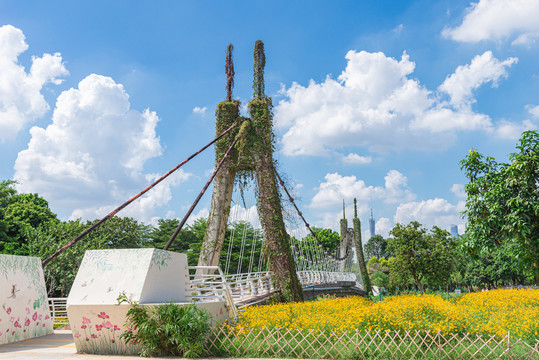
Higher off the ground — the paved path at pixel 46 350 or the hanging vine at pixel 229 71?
the hanging vine at pixel 229 71

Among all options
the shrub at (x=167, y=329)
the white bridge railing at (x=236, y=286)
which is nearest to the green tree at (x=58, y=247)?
the white bridge railing at (x=236, y=286)

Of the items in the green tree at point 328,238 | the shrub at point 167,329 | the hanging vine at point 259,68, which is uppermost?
the hanging vine at point 259,68

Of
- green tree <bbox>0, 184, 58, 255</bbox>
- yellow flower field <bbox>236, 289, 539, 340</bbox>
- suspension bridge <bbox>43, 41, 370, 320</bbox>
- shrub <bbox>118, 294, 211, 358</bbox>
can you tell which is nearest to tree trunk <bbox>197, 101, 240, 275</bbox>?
suspension bridge <bbox>43, 41, 370, 320</bbox>

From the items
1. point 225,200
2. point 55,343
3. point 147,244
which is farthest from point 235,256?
point 55,343

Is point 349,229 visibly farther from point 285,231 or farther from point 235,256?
point 285,231

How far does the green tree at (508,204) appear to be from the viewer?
1057cm

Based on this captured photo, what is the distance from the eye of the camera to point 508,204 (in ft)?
34.4

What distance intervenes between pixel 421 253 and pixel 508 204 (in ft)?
62.5

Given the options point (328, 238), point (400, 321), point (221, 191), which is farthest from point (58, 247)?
point (328, 238)

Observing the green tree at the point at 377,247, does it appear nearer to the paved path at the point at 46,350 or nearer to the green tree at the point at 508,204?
the green tree at the point at 508,204

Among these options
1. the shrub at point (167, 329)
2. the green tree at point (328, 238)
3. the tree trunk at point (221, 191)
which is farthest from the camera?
the green tree at point (328, 238)

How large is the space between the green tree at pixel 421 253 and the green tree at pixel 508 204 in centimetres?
1711

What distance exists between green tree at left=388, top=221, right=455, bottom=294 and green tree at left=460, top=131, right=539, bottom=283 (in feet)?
56.1

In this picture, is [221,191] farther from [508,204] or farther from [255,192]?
[508,204]
